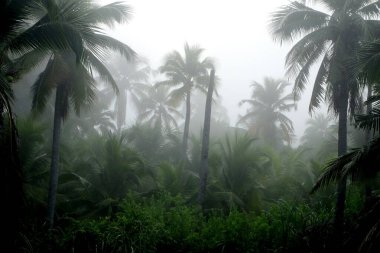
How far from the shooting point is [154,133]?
23281 mm

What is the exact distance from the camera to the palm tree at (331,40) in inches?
483

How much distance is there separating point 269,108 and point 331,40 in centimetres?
1677

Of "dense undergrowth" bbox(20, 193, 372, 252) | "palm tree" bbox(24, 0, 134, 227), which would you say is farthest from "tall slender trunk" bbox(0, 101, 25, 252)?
"palm tree" bbox(24, 0, 134, 227)

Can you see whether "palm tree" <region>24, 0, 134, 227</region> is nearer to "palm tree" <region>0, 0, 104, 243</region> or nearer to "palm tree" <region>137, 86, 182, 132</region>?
"palm tree" <region>0, 0, 104, 243</region>

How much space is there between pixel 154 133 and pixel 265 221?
47.5 feet

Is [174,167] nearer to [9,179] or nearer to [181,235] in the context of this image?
[181,235]

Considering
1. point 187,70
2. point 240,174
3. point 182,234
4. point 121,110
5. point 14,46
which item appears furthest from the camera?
point 121,110

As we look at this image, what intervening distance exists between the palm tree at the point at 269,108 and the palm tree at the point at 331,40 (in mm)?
15107

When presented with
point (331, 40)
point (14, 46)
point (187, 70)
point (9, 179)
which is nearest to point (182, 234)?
point (9, 179)

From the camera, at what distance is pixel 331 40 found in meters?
13.4

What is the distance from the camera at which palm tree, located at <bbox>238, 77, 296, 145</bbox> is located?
96.0ft

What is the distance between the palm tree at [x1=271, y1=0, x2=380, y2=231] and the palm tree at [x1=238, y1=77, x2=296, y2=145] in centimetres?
1511

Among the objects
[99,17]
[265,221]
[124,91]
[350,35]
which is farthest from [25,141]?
[124,91]

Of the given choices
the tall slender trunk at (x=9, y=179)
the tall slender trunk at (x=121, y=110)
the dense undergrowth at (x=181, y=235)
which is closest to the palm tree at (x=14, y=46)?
the tall slender trunk at (x=9, y=179)
